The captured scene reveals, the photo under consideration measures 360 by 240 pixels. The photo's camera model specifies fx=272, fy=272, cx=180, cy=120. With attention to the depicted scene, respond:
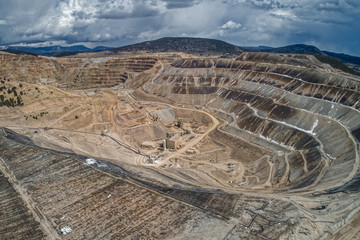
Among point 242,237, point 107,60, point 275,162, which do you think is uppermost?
point 107,60

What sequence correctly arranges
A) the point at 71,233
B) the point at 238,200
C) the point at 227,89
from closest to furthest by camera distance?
the point at 71,233 < the point at 238,200 < the point at 227,89

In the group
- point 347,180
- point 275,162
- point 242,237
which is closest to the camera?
point 242,237

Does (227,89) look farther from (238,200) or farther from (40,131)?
(238,200)

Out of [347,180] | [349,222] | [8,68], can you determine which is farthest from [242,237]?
[8,68]

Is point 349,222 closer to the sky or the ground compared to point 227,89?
closer to the ground

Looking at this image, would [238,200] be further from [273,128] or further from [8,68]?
[8,68]

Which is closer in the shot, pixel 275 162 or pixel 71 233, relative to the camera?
pixel 71 233

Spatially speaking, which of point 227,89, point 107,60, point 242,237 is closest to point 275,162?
point 242,237
